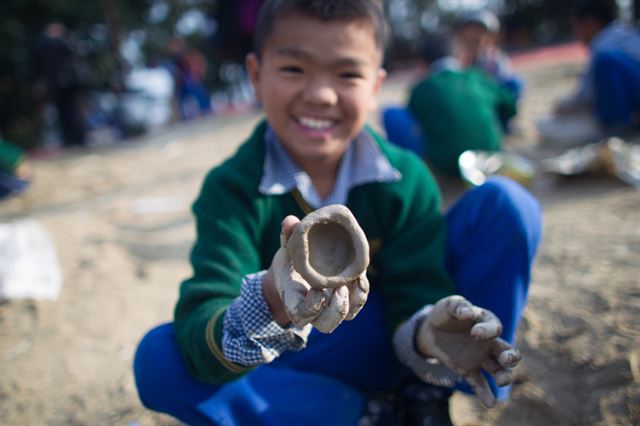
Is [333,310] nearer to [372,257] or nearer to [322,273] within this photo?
[322,273]

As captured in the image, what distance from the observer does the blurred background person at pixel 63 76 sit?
6.29m

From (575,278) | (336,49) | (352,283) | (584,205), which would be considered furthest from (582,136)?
(352,283)

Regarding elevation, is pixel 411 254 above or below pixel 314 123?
below

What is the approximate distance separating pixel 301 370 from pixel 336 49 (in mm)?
791

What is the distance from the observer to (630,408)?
1340 millimetres

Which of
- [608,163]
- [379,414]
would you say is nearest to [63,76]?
[608,163]

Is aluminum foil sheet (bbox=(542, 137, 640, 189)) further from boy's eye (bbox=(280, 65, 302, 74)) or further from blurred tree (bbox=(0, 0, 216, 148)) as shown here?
blurred tree (bbox=(0, 0, 216, 148))

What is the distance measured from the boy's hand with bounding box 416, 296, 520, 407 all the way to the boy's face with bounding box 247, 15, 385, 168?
50 cm

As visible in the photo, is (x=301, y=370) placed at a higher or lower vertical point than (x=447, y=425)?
higher

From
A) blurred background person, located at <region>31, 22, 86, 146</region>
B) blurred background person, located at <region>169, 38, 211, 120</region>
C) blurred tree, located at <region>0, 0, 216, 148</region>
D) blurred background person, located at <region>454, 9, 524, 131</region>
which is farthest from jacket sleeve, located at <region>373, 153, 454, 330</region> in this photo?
blurred background person, located at <region>169, 38, 211, 120</region>

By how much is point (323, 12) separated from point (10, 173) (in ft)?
11.9

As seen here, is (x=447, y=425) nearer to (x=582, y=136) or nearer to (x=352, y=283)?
(x=352, y=283)

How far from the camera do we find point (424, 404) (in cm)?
129

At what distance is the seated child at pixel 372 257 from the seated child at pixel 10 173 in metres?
3.24
